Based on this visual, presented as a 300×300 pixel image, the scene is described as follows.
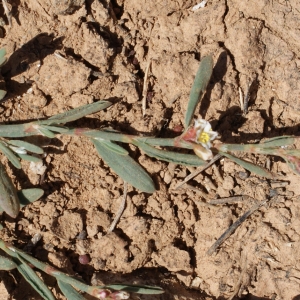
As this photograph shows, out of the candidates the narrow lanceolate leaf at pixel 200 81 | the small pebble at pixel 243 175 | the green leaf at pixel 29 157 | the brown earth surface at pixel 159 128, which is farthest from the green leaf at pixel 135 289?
the narrow lanceolate leaf at pixel 200 81

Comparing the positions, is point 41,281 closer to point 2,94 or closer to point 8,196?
point 8,196

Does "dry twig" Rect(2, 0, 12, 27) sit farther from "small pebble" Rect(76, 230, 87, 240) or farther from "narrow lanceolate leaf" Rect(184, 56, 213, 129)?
"small pebble" Rect(76, 230, 87, 240)

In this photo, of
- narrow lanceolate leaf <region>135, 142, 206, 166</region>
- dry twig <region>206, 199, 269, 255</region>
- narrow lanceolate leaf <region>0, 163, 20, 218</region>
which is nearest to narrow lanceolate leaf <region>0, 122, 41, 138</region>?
narrow lanceolate leaf <region>0, 163, 20, 218</region>

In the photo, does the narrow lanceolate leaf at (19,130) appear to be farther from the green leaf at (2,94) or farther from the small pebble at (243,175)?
the small pebble at (243,175)

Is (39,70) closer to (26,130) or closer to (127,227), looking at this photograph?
(26,130)

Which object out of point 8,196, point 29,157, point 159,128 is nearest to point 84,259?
point 8,196
